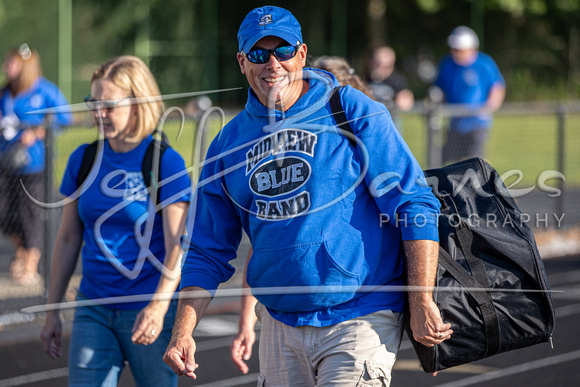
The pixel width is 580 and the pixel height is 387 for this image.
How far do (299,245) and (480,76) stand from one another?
9344 millimetres

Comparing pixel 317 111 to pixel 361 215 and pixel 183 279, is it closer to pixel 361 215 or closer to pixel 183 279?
pixel 361 215

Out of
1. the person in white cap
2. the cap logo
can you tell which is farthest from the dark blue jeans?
the person in white cap

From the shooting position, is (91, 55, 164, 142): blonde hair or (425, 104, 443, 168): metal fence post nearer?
(91, 55, 164, 142): blonde hair

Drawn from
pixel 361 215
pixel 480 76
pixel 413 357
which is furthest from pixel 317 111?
pixel 480 76

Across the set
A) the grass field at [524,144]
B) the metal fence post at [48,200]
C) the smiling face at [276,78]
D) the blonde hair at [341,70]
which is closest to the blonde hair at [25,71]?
the metal fence post at [48,200]

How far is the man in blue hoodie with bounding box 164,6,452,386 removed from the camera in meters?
3.12

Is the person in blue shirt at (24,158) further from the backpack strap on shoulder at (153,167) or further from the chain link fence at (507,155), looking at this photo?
the backpack strap on shoulder at (153,167)

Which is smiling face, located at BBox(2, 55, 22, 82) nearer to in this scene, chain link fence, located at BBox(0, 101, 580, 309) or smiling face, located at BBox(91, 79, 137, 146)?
chain link fence, located at BBox(0, 101, 580, 309)

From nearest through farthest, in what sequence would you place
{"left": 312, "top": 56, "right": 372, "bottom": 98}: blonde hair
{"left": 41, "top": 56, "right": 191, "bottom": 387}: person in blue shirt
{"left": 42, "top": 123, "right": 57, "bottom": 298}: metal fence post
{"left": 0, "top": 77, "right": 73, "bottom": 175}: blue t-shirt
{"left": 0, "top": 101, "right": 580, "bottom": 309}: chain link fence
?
{"left": 41, "top": 56, "right": 191, "bottom": 387}: person in blue shirt → {"left": 312, "top": 56, "right": 372, "bottom": 98}: blonde hair → {"left": 42, "top": 123, "right": 57, "bottom": 298}: metal fence post → {"left": 0, "top": 101, "right": 580, "bottom": 309}: chain link fence → {"left": 0, "top": 77, "right": 73, "bottom": 175}: blue t-shirt

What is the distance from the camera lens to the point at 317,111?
324 centimetres

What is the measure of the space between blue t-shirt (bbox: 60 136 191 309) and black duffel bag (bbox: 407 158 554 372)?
1.34m

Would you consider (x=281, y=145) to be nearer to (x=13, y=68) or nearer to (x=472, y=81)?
(x=13, y=68)

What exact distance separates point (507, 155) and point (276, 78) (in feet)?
36.1

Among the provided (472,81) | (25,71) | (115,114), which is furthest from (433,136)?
(115,114)
